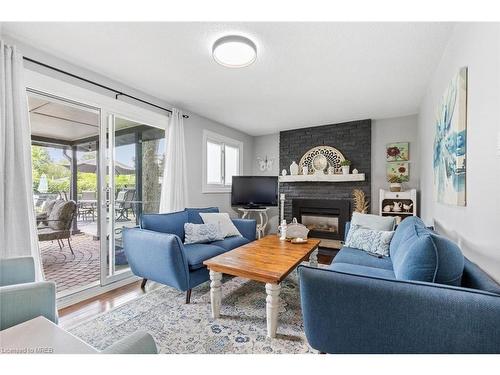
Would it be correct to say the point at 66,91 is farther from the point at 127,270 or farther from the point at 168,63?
the point at 127,270

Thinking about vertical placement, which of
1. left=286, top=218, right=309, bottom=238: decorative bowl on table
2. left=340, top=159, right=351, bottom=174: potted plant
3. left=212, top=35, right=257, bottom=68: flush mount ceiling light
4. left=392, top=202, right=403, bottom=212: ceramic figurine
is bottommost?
left=286, top=218, right=309, bottom=238: decorative bowl on table

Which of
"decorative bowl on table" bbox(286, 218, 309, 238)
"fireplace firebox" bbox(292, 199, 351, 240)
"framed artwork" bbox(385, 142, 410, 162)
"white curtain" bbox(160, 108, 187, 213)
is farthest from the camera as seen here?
"fireplace firebox" bbox(292, 199, 351, 240)

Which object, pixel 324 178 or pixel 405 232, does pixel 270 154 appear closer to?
pixel 324 178

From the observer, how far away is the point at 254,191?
4.50 m

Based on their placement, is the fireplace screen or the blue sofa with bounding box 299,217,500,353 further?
the fireplace screen

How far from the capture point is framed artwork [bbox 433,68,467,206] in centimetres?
147

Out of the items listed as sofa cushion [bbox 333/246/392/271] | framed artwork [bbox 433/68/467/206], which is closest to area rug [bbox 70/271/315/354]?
sofa cushion [bbox 333/246/392/271]

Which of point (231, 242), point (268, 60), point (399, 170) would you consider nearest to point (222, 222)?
point (231, 242)

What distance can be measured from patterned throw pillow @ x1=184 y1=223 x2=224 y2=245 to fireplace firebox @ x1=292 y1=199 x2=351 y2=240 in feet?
7.06

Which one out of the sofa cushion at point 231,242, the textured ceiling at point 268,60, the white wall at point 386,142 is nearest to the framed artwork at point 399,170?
the white wall at point 386,142

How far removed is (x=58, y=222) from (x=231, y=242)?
1.84 meters

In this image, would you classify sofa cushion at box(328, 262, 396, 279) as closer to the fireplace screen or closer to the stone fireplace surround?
the stone fireplace surround
